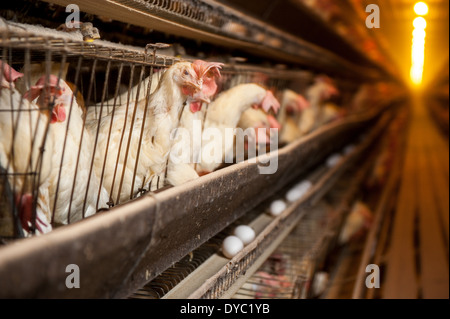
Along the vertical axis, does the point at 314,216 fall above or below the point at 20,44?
below

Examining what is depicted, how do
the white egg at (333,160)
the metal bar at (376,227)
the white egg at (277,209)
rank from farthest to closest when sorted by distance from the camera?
1. the white egg at (333,160)
2. the metal bar at (376,227)
3. the white egg at (277,209)

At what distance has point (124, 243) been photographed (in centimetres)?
90

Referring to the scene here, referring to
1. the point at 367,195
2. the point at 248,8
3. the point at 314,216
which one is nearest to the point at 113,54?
the point at 248,8

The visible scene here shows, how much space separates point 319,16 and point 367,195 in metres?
2.20

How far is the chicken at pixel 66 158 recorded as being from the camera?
1.09m

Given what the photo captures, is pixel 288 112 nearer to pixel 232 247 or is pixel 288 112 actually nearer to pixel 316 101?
pixel 316 101

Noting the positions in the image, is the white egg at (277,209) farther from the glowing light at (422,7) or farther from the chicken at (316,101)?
the glowing light at (422,7)

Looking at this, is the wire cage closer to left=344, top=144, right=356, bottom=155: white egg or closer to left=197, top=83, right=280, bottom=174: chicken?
left=197, top=83, right=280, bottom=174: chicken

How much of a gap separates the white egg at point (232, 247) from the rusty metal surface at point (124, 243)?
88mm

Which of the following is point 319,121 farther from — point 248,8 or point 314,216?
point 248,8

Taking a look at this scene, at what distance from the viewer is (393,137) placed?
348 inches

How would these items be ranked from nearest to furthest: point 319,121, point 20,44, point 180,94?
point 20,44
point 180,94
point 319,121

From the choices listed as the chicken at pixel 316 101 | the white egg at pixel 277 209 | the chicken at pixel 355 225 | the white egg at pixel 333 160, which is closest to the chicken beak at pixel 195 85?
the white egg at pixel 277 209

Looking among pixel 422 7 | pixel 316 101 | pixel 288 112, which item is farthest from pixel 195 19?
pixel 316 101
